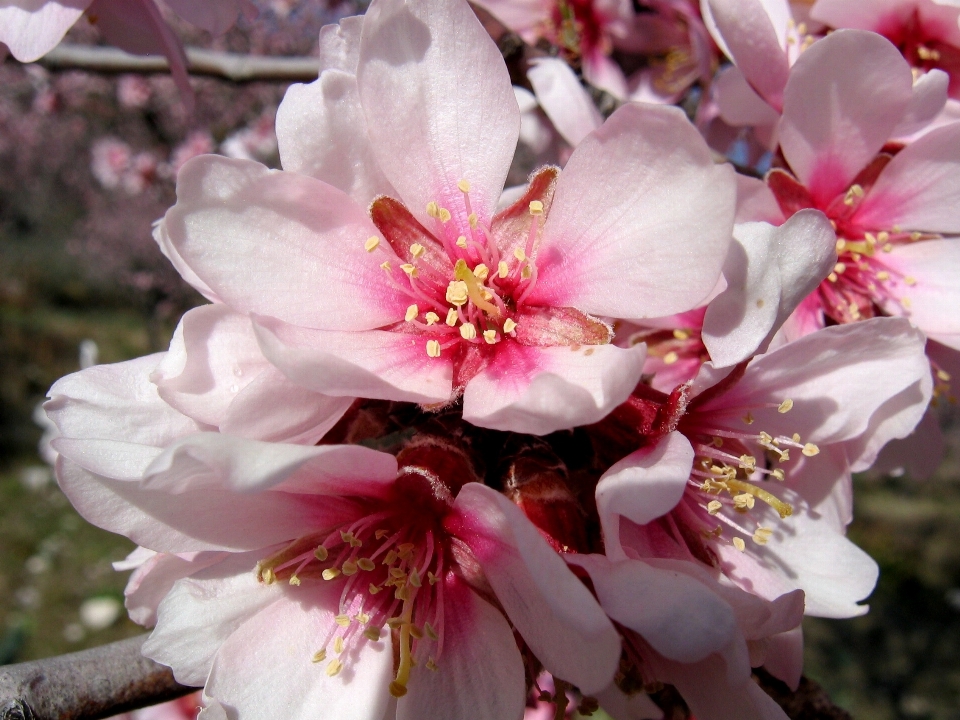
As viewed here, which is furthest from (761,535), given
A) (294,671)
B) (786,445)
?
(294,671)

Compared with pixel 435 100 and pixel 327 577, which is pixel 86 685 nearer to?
pixel 327 577

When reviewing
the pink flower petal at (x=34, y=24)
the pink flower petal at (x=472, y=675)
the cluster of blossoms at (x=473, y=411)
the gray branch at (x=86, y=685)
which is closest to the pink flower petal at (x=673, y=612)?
the cluster of blossoms at (x=473, y=411)

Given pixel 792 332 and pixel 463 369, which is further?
pixel 792 332

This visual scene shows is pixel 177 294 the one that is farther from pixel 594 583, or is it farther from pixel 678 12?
pixel 594 583

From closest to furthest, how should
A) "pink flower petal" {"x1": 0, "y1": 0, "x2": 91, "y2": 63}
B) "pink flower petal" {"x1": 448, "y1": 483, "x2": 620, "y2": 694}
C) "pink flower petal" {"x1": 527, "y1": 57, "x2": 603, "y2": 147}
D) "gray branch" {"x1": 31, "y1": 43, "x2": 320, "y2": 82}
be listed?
"pink flower petal" {"x1": 448, "y1": 483, "x2": 620, "y2": 694}, "pink flower petal" {"x1": 0, "y1": 0, "x2": 91, "y2": 63}, "pink flower petal" {"x1": 527, "y1": 57, "x2": 603, "y2": 147}, "gray branch" {"x1": 31, "y1": 43, "x2": 320, "y2": 82}

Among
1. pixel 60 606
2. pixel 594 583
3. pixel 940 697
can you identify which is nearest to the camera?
pixel 594 583

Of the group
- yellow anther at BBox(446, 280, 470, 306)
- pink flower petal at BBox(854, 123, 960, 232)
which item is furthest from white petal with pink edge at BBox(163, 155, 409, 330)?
pink flower petal at BBox(854, 123, 960, 232)

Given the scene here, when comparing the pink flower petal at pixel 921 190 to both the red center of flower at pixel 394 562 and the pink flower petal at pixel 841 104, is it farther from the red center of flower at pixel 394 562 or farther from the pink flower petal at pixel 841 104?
the red center of flower at pixel 394 562

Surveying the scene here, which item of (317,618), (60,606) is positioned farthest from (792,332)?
(60,606)

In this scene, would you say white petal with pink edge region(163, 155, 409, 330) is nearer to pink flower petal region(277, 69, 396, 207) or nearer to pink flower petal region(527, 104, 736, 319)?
pink flower petal region(277, 69, 396, 207)
